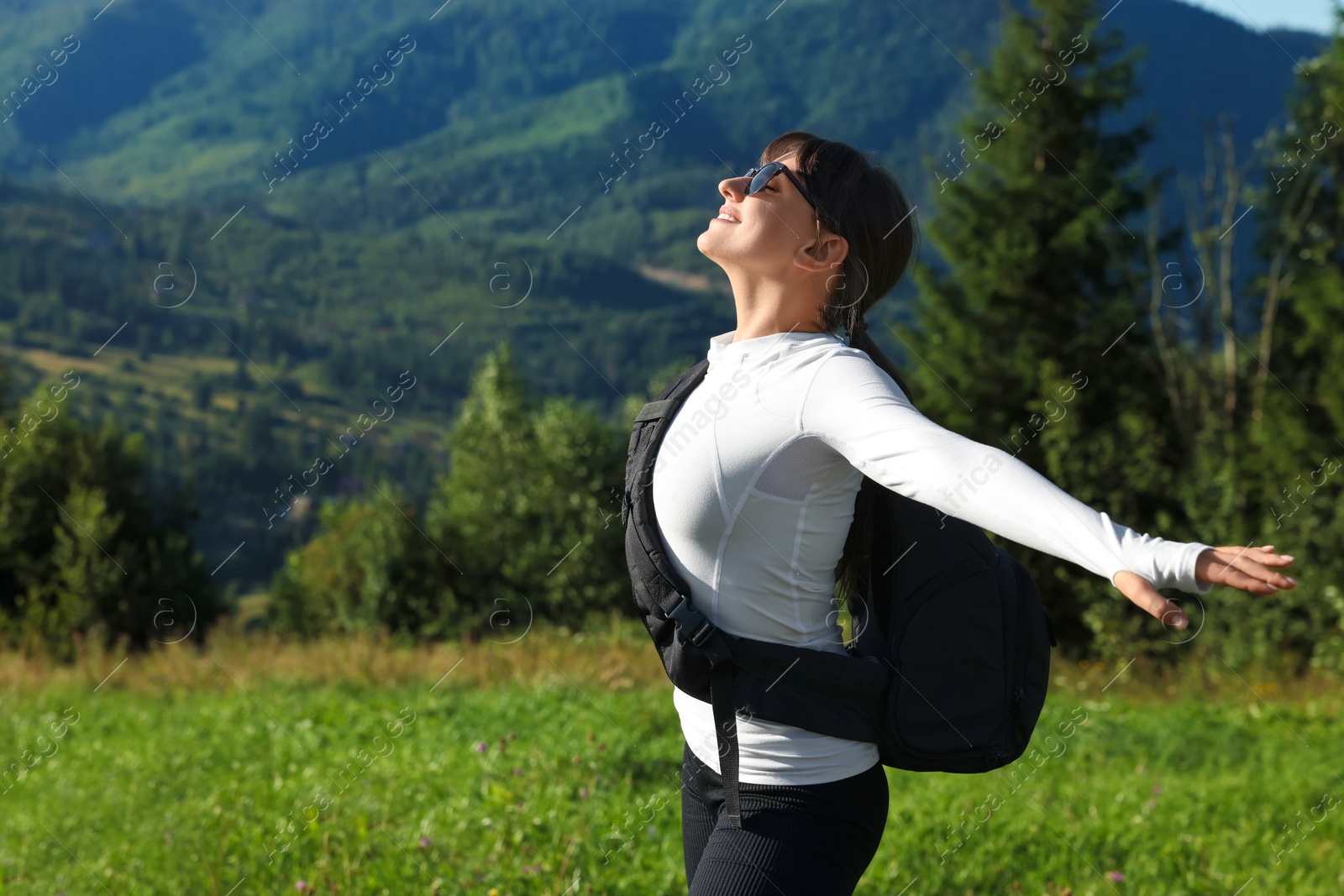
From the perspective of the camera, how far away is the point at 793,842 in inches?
70.3

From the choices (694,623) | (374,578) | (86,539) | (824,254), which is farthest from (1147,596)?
(374,578)

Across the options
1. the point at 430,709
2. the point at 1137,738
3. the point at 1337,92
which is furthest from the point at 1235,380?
the point at 430,709

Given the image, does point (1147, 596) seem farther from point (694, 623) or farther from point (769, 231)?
point (769, 231)

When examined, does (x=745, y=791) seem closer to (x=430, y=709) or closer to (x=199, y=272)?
(x=430, y=709)

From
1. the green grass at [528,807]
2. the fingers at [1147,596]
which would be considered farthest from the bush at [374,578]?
the fingers at [1147,596]

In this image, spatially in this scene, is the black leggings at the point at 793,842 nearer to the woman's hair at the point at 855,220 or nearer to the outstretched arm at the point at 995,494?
the outstretched arm at the point at 995,494

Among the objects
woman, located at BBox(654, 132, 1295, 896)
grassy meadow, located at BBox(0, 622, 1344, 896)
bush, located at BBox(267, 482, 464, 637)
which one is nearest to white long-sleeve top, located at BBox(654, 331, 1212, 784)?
woman, located at BBox(654, 132, 1295, 896)

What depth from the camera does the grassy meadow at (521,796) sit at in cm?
413

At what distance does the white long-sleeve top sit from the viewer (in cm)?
154

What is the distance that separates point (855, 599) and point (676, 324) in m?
168

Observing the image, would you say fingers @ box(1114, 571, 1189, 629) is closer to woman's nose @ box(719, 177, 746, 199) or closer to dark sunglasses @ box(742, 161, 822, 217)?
dark sunglasses @ box(742, 161, 822, 217)

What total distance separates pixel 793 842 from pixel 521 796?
10.4ft

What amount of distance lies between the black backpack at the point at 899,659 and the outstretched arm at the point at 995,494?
256 millimetres

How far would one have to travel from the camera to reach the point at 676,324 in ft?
554
